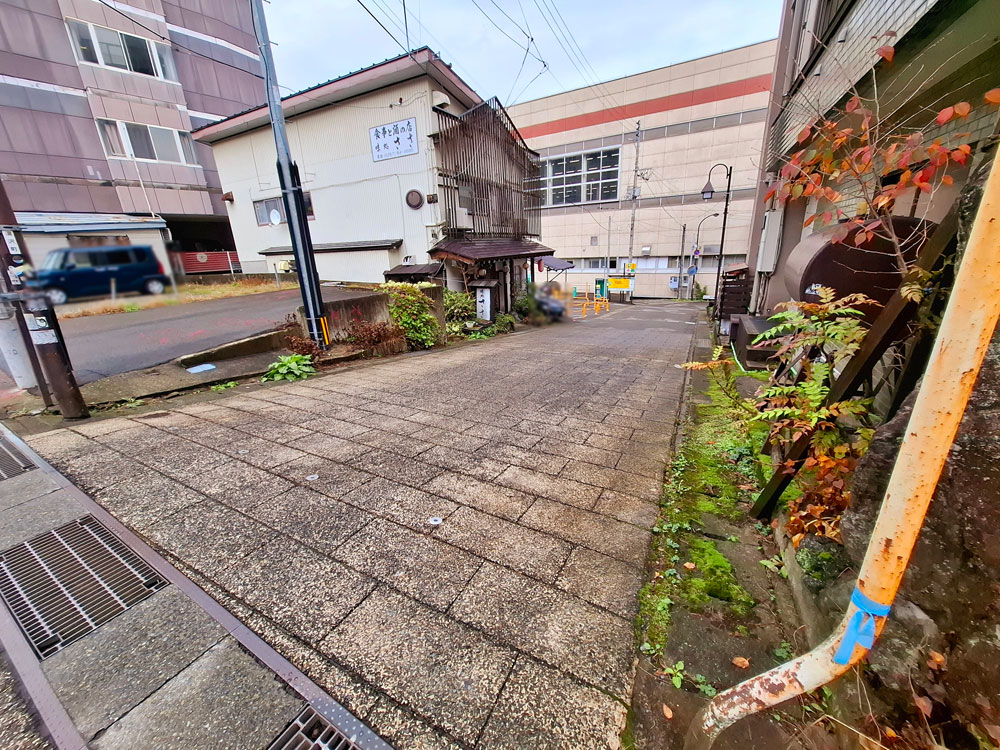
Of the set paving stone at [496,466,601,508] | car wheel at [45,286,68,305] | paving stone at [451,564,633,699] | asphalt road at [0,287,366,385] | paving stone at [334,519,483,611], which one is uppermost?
car wheel at [45,286,68,305]

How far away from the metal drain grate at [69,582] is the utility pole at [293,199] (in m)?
5.12

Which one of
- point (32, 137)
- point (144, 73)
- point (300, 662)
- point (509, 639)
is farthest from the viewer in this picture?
point (144, 73)

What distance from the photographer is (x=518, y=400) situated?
5.52 m

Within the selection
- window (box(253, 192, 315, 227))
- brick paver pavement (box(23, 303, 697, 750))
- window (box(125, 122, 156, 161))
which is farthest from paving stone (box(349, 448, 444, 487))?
window (box(125, 122, 156, 161))

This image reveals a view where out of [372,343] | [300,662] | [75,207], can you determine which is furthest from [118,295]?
[75,207]

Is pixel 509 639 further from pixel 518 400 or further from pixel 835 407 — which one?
pixel 518 400

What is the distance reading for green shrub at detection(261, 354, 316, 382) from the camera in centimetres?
658

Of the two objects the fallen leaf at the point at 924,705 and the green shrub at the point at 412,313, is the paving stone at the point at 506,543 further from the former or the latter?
the green shrub at the point at 412,313

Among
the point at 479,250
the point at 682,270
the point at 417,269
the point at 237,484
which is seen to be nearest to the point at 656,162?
the point at 682,270

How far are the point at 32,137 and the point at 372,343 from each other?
58.2 ft

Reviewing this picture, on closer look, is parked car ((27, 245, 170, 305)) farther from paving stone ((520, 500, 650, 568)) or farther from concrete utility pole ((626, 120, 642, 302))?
concrete utility pole ((626, 120, 642, 302))

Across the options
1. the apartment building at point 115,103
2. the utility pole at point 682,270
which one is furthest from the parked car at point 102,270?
the utility pole at point 682,270

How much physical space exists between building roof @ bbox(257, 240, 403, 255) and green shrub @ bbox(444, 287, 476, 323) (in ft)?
10.7

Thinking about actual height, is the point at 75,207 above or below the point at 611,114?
below
